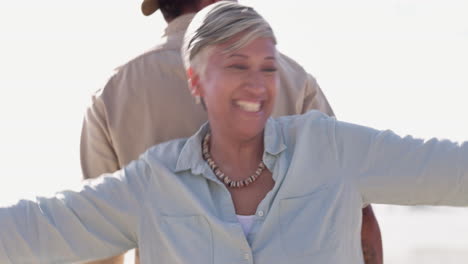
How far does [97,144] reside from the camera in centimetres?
382

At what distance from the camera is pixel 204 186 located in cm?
324

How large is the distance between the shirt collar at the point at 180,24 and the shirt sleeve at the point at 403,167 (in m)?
0.93

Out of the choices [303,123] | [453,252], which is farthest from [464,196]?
[453,252]

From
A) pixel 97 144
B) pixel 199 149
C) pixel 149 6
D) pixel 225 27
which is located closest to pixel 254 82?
pixel 225 27

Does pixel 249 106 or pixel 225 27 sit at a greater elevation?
pixel 225 27

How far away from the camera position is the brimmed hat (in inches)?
159

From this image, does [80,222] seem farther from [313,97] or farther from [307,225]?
[313,97]

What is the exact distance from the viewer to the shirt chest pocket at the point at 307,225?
10.1 feet

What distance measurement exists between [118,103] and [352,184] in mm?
1080

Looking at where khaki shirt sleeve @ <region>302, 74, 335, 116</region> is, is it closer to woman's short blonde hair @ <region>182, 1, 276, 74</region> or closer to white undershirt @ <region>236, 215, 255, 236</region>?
woman's short blonde hair @ <region>182, 1, 276, 74</region>

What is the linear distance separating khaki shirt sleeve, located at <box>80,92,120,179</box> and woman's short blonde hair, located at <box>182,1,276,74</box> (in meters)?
0.67

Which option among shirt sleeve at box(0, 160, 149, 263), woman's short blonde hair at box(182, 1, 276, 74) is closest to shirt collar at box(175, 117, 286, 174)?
shirt sleeve at box(0, 160, 149, 263)

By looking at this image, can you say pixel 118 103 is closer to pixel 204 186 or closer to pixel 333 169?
pixel 204 186

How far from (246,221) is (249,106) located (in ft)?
1.17
